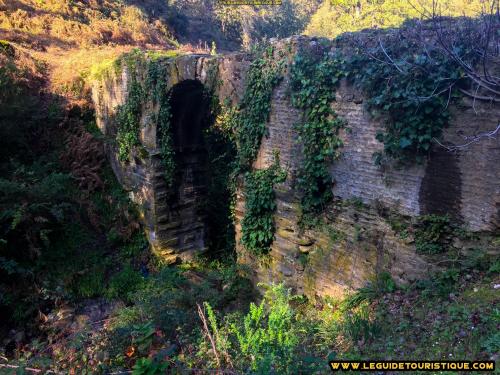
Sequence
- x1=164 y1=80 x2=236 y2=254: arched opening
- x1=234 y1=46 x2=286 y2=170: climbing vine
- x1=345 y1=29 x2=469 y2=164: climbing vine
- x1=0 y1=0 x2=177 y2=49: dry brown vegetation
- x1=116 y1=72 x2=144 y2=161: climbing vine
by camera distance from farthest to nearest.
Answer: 1. x1=0 y1=0 x2=177 y2=49: dry brown vegetation
2. x1=116 y1=72 x2=144 y2=161: climbing vine
3. x1=164 y1=80 x2=236 y2=254: arched opening
4. x1=234 y1=46 x2=286 y2=170: climbing vine
5. x1=345 y1=29 x2=469 y2=164: climbing vine

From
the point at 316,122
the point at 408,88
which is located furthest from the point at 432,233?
the point at 316,122

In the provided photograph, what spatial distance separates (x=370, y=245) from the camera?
5125 mm

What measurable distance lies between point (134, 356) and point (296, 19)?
3158 centimetres

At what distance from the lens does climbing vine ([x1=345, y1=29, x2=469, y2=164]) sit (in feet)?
13.6

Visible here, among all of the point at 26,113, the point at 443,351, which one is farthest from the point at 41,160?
the point at 443,351

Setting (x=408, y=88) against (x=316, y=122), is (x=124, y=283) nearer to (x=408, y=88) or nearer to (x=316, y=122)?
(x=316, y=122)

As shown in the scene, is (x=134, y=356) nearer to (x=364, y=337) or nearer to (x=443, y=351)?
(x=364, y=337)

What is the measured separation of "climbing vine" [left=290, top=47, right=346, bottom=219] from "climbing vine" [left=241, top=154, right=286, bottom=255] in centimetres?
60

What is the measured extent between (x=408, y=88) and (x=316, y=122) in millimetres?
1413

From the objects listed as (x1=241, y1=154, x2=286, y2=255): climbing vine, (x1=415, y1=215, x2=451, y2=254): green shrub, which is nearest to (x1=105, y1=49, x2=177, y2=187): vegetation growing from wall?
(x1=241, y1=154, x2=286, y2=255): climbing vine

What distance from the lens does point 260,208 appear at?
255 inches

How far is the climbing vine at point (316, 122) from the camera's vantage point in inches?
207

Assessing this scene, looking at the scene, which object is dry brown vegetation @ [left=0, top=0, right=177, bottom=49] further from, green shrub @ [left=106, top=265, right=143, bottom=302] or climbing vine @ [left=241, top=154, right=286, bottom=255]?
climbing vine @ [left=241, top=154, right=286, bottom=255]

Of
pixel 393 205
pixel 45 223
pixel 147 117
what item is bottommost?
pixel 45 223
